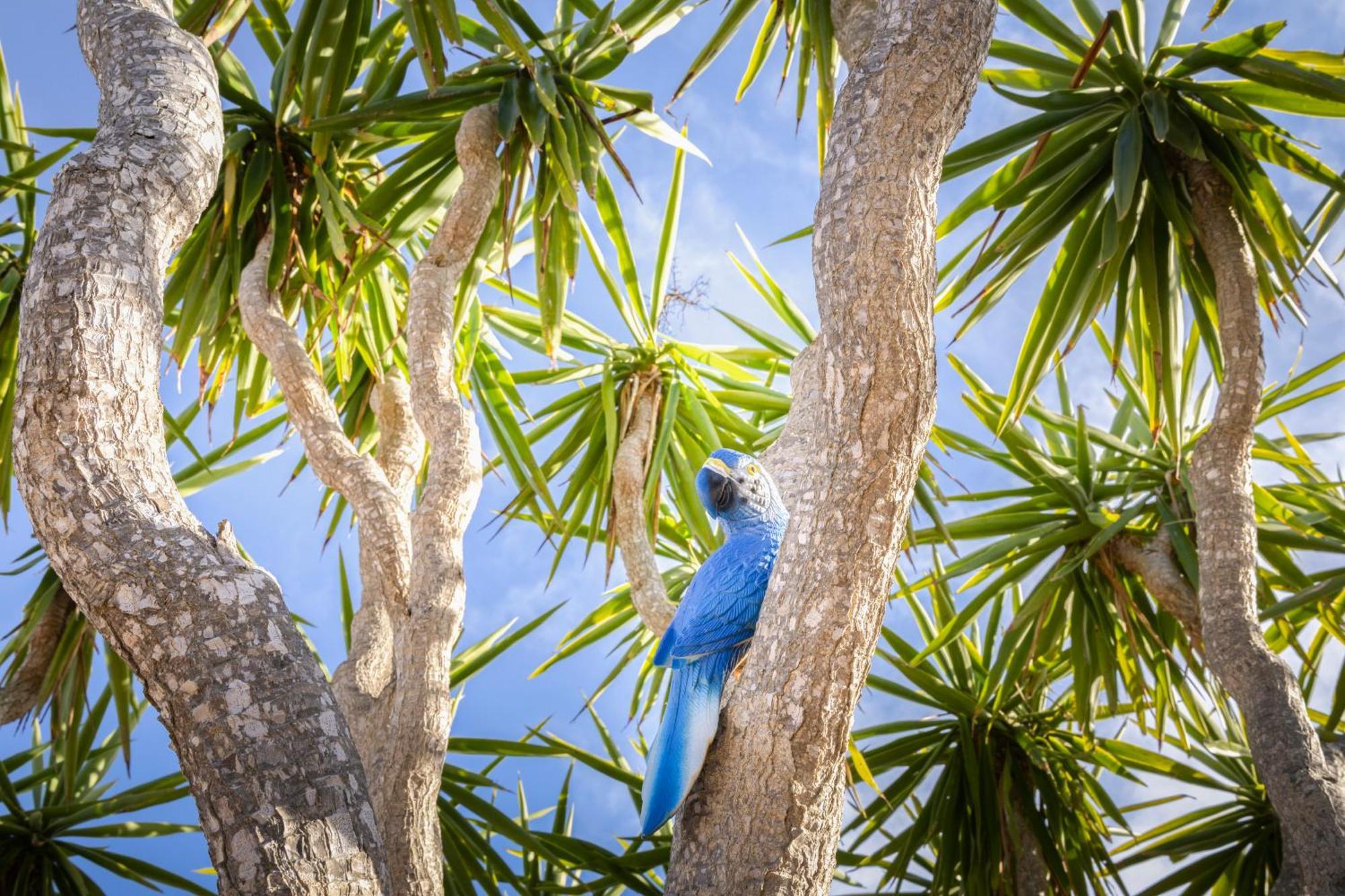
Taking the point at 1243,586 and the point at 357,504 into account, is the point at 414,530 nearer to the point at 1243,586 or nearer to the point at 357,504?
the point at 357,504

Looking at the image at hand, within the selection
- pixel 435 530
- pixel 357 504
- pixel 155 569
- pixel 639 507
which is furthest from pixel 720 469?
pixel 639 507

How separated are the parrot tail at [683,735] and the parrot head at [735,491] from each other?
24 cm

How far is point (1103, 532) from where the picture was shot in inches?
145

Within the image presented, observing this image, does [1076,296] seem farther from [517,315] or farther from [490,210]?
[517,315]

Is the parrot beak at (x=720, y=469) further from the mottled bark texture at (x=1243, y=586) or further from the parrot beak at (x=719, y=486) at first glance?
the mottled bark texture at (x=1243, y=586)

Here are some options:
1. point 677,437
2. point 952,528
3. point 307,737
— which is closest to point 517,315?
point 677,437

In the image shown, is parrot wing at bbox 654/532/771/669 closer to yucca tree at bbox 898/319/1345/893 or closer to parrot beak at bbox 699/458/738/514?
parrot beak at bbox 699/458/738/514

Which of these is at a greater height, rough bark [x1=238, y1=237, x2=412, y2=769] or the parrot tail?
rough bark [x1=238, y1=237, x2=412, y2=769]

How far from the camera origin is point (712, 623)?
1565mm

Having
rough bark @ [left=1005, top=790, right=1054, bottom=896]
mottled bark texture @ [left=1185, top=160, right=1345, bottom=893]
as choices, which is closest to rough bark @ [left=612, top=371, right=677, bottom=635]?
mottled bark texture @ [left=1185, top=160, right=1345, bottom=893]

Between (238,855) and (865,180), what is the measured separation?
115cm

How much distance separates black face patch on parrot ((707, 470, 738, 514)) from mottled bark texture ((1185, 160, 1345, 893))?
1.83m

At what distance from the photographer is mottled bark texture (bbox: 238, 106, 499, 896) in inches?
87.0

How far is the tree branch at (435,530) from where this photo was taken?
86.1 inches
